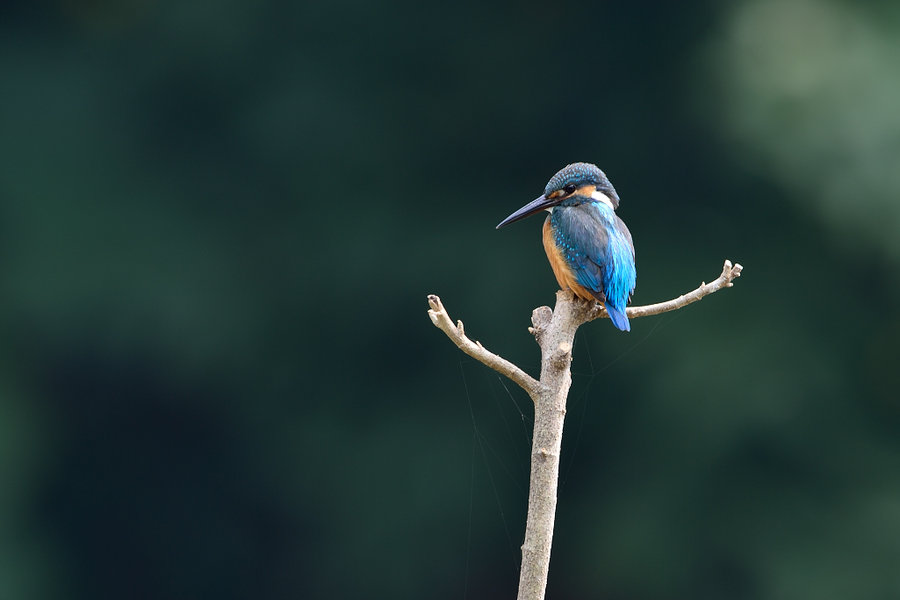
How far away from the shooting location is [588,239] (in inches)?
50.7

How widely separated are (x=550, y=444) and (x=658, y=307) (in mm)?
284

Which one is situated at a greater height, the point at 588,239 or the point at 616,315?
the point at 588,239

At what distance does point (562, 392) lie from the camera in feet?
3.55

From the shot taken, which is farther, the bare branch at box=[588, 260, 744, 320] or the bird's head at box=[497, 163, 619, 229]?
the bird's head at box=[497, 163, 619, 229]

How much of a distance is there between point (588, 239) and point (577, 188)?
0.09 m

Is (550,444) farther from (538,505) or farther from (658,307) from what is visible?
(658,307)

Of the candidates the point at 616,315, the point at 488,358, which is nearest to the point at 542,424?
the point at 488,358

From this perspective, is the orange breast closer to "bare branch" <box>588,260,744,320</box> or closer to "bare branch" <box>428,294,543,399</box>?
"bare branch" <box>588,260,744,320</box>

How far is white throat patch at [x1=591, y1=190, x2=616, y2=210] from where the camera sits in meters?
1.33

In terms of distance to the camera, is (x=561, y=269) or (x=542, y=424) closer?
(x=542, y=424)

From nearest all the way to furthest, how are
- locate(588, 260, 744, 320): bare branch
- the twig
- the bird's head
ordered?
the twig, locate(588, 260, 744, 320): bare branch, the bird's head

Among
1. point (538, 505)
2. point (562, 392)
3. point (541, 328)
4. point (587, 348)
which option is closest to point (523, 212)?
point (541, 328)

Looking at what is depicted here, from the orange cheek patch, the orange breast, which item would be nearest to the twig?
the orange breast

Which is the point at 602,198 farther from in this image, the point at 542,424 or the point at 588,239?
the point at 542,424
